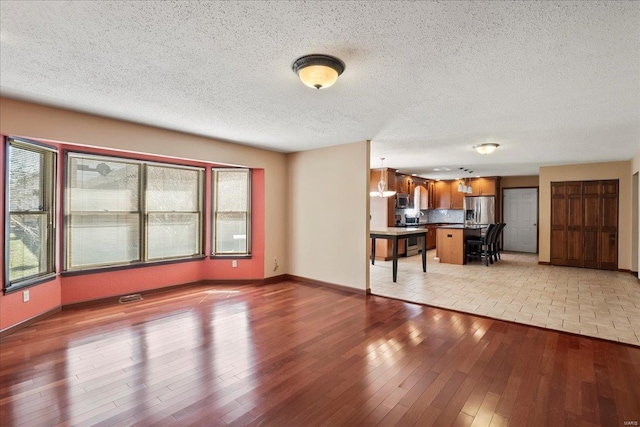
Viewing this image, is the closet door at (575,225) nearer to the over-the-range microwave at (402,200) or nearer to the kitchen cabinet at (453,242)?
the kitchen cabinet at (453,242)

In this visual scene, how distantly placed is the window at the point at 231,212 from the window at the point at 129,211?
29cm

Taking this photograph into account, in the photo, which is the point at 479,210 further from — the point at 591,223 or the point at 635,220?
the point at 635,220

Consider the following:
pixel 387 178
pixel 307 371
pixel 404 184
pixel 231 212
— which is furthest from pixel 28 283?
pixel 404 184

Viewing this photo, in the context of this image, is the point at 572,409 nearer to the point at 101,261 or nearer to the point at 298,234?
the point at 298,234

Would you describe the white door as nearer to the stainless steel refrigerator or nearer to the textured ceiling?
the stainless steel refrigerator

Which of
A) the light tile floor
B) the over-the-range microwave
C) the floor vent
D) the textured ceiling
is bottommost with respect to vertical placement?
the light tile floor

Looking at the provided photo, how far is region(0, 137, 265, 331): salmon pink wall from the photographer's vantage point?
349cm

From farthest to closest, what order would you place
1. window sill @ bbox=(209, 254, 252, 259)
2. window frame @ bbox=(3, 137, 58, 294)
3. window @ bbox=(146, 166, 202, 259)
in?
window sill @ bbox=(209, 254, 252, 259), window @ bbox=(146, 166, 202, 259), window frame @ bbox=(3, 137, 58, 294)

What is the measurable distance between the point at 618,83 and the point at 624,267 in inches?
241

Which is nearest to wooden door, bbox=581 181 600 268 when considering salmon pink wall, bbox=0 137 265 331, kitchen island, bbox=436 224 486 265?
kitchen island, bbox=436 224 486 265

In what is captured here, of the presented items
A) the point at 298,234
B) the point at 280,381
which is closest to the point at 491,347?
the point at 280,381

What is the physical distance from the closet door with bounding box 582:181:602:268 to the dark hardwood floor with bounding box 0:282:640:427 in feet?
17.3

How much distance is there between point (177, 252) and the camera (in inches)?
208

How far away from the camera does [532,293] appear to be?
5.00 meters
